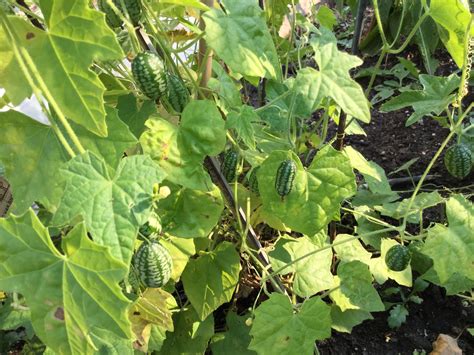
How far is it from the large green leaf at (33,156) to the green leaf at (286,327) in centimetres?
64

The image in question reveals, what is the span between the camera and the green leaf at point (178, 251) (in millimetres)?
1492

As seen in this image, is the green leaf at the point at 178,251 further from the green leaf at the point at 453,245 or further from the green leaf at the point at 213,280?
the green leaf at the point at 453,245

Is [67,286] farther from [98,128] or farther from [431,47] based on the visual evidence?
[431,47]

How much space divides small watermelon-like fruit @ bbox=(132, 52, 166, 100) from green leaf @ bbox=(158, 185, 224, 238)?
13.2 inches

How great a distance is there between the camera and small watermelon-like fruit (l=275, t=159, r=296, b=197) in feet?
4.37

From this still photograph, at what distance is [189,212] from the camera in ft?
4.70

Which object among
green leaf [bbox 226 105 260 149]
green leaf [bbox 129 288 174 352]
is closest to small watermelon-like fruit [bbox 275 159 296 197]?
green leaf [bbox 226 105 260 149]

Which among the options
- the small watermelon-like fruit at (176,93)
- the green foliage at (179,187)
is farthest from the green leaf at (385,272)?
the small watermelon-like fruit at (176,93)

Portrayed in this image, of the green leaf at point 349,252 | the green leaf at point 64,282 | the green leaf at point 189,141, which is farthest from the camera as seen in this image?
the green leaf at point 349,252

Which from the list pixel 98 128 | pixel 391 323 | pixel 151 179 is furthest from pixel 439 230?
pixel 98 128

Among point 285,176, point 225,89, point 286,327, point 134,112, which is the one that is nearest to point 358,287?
point 286,327

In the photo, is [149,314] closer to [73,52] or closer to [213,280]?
[213,280]

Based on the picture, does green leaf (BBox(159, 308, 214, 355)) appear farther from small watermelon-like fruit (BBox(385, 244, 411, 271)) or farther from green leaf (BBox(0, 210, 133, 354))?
green leaf (BBox(0, 210, 133, 354))

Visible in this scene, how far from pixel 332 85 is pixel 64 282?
75 centimetres
